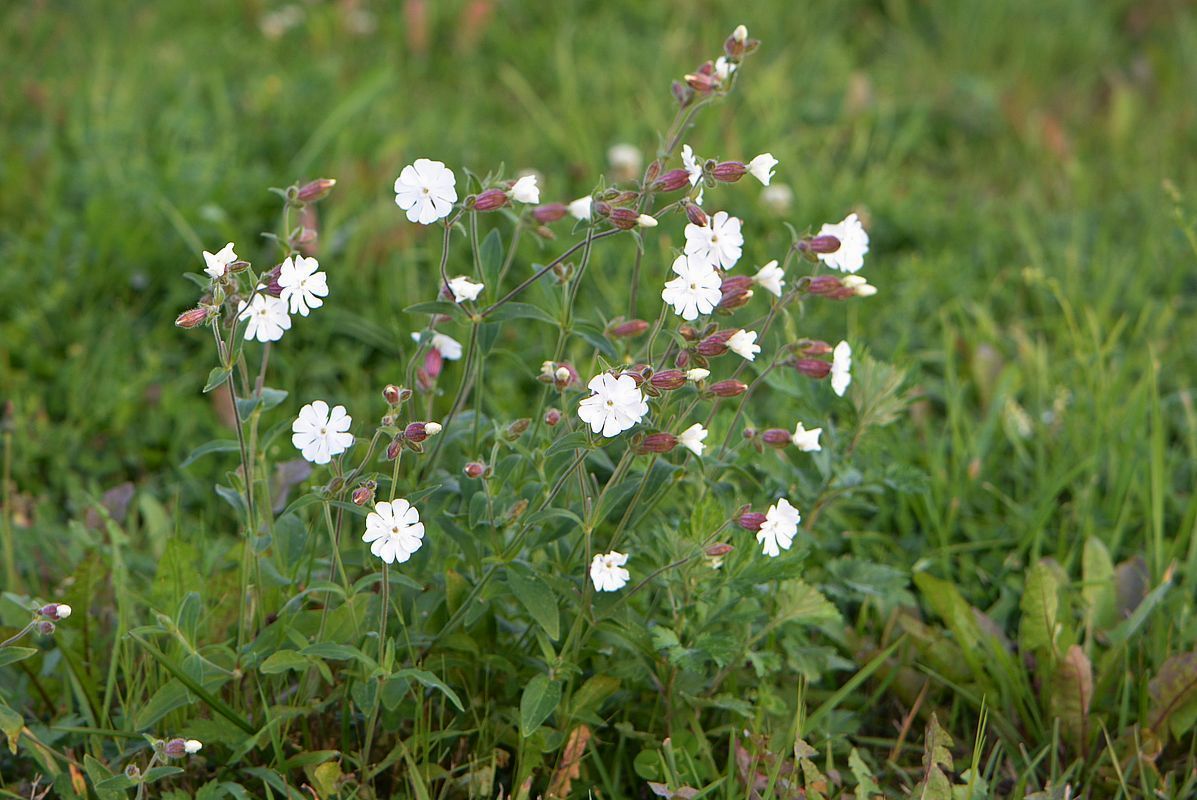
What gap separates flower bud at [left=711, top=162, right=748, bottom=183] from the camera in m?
1.54

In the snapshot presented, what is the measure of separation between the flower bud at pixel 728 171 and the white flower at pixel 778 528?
42 centimetres

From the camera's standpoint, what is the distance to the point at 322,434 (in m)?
1.48

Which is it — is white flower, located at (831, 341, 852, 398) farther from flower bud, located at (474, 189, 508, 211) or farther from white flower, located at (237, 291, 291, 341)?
white flower, located at (237, 291, 291, 341)

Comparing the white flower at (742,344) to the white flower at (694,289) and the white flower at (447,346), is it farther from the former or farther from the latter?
the white flower at (447,346)

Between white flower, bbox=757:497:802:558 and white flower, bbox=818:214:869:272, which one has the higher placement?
white flower, bbox=818:214:869:272

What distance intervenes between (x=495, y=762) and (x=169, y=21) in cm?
300

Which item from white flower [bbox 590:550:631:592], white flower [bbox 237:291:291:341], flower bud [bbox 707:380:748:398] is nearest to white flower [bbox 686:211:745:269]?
flower bud [bbox 707:380:748:398]

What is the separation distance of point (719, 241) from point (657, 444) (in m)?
0.27

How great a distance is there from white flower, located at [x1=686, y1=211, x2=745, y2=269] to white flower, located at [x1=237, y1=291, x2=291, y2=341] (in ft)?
1.72

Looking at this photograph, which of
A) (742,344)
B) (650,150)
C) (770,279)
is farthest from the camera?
(650,150)

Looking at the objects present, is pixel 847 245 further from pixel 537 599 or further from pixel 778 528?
pixel 537 599

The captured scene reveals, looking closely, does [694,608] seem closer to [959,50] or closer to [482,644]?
[482,644]

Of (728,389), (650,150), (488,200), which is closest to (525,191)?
(488,200)

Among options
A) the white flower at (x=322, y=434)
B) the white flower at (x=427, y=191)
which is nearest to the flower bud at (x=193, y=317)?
the white flower at (x=322, y=434)
